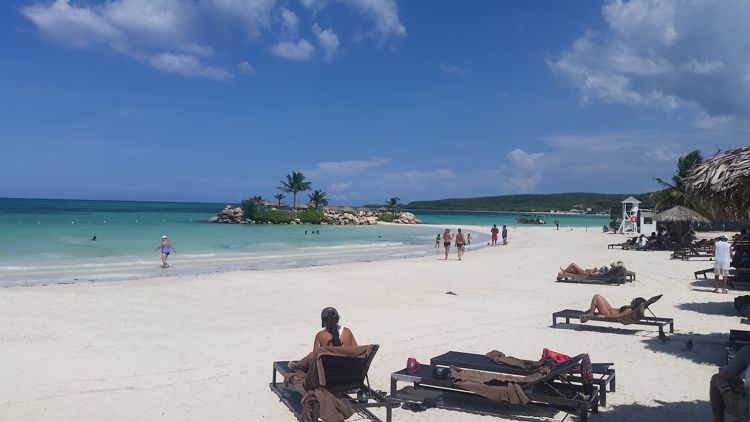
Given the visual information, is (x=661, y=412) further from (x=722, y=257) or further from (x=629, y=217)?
(x=629, y=217)

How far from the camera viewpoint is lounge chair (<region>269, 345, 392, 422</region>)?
17.4ft

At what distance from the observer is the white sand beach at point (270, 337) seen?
583cm

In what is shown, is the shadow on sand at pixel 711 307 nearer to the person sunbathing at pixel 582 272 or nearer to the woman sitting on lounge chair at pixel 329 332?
the person sunbathing at pixel 582 272

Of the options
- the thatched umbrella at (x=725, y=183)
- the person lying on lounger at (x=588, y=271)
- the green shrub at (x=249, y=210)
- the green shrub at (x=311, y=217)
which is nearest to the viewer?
the thatched umbrella at (x=725, y=183)

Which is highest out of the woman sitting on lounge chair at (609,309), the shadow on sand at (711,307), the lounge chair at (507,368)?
the woman sitting on lounge chair at (609,309)

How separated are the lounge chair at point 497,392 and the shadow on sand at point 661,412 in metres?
0.21

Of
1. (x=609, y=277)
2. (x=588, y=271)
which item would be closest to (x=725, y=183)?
(x=609, y=277)

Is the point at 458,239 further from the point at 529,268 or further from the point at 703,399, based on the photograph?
the point at 703,399

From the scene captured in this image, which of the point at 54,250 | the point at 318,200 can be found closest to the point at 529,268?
the point at 54,250

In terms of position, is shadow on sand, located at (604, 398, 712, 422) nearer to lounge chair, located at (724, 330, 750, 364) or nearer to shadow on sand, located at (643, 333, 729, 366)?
lounge chair, located at (724, 330, 750, 364)

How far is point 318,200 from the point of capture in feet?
289

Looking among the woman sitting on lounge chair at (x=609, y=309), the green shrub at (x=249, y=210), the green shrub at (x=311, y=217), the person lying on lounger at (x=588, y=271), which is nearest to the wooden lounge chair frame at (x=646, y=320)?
the woman sitting on lounge chair at (x=609, y=309)

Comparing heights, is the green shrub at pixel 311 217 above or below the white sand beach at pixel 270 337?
above

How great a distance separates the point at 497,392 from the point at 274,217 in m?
67.8
